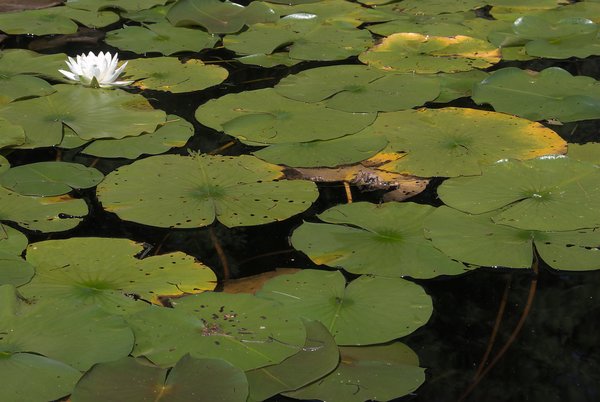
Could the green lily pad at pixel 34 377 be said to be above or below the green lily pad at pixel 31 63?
above

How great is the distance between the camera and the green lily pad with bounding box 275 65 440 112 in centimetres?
250

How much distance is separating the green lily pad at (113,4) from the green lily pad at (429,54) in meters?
1.11

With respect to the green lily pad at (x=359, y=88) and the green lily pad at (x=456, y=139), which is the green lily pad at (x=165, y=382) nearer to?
the green lily pad at (x=456, y=139)

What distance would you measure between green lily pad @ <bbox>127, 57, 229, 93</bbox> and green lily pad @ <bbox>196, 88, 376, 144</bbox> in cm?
20

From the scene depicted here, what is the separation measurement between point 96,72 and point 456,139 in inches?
46.4

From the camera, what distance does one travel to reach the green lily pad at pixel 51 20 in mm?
3314

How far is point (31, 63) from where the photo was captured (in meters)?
2.92

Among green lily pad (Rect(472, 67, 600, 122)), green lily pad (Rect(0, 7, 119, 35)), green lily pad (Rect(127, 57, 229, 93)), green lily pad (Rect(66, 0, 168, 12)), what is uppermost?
green lily pad (Rect(472, 67, 600, 122))

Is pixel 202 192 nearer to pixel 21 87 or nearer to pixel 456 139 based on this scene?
pixel 456 139

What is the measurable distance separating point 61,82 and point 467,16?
167 cm

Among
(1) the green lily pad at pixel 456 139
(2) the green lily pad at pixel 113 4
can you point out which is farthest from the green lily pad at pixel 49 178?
(2) the green lily pad at pixel 113 4

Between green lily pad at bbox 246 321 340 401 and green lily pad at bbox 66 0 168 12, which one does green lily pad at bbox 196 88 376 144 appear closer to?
green lily pad at bbox 246 321 340 401

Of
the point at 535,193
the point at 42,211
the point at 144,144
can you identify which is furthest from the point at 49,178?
the point at 535,193

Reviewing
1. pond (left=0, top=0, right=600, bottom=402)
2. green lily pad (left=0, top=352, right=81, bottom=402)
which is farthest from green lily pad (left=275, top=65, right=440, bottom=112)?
green lily pad (left=0, top=352, right=81, bottom=402)
